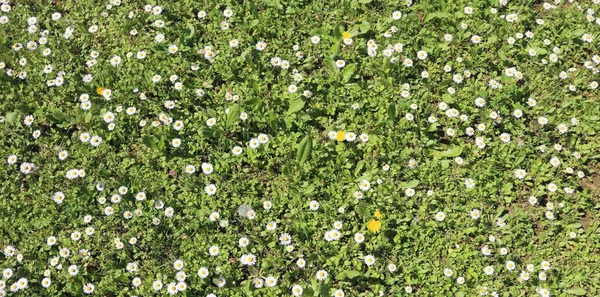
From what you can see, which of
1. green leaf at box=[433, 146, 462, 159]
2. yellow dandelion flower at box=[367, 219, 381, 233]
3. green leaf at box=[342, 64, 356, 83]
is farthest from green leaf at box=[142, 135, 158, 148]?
green leaf at box=[433, 146, 462, 159]

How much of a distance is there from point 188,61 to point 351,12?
4.81ft

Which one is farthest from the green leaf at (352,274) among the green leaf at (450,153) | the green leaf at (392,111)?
the green leaf at (392,111)

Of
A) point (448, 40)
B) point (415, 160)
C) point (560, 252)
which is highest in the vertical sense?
point (448, 40)

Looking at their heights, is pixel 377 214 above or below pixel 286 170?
below

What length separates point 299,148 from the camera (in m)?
3.98

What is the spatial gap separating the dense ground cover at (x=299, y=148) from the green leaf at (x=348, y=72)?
11 mm

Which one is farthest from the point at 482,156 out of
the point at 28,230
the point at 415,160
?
the point at 28,230

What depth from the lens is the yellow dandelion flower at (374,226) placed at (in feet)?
12.2

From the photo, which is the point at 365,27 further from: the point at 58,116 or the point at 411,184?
the point at 58,116

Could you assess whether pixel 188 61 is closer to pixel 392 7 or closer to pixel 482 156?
pixel 392 7

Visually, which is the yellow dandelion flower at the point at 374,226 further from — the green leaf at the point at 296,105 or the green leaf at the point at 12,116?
the green leaf at the point at 12,116

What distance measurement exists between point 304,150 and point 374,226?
Answer: 2.42 feet

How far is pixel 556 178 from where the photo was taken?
3.98 metres

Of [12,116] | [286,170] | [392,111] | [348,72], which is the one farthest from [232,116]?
[12,116]
